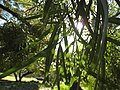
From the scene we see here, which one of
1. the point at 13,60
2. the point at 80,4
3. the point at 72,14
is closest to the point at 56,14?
the point at 72,14

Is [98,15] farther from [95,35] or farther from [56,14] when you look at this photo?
[56,14]

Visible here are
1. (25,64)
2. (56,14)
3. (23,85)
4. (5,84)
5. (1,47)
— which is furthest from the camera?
(23,85)

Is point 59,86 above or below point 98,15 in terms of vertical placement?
below

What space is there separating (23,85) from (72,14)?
681 inches

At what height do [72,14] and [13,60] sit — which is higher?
[72,14]

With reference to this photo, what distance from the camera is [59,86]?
1.01m

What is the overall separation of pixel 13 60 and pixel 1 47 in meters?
1.64

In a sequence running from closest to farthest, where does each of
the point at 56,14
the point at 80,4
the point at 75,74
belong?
the point at 75,74, the point at 80,4, the point at 56,14

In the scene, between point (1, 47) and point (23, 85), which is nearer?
point (1, 47)

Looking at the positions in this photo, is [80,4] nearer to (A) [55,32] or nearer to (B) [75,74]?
(A) [55,32]

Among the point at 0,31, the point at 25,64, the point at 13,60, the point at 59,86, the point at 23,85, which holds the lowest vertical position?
the point at 23,85

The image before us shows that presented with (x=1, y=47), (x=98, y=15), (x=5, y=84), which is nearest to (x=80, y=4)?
(x=98, y=15)

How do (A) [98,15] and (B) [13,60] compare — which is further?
(B) [13,60]

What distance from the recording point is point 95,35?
1074 millimetres
